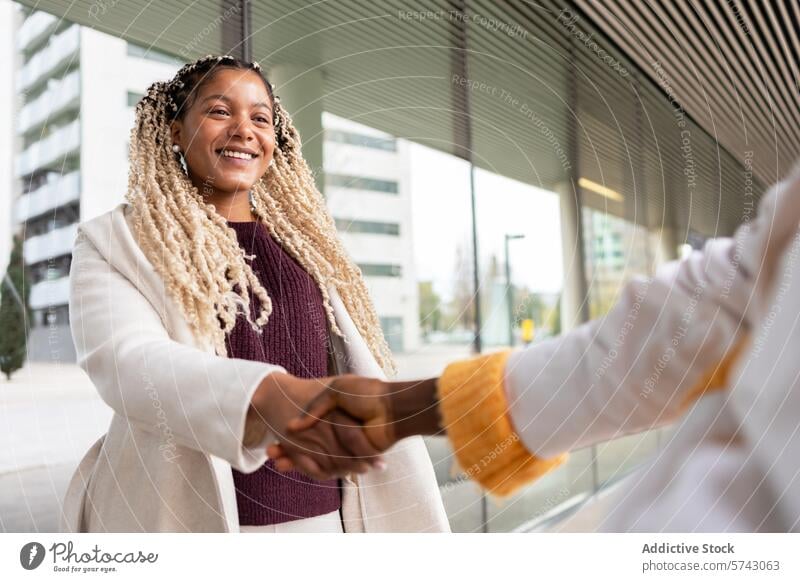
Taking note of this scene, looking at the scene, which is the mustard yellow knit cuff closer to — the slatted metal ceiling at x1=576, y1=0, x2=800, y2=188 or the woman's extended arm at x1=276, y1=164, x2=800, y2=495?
the woman's extended arm at x1=276, y1=164, x2=800, y2=495

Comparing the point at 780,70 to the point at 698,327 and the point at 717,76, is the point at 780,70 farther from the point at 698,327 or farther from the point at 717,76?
the point at 698,327

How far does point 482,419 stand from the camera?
0.38 metres

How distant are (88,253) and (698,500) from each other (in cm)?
44

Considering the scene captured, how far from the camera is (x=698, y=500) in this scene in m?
0.25

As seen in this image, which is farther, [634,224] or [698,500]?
[634,224]

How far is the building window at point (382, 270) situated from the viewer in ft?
2.41

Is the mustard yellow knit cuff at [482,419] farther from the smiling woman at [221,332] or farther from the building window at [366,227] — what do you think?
the building window at [366,227]

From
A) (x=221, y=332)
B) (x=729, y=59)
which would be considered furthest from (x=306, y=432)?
(x=729, y=59)

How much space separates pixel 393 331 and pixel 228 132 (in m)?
0.25

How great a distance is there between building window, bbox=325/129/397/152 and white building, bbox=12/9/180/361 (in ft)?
0.70

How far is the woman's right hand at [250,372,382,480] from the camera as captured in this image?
445mm

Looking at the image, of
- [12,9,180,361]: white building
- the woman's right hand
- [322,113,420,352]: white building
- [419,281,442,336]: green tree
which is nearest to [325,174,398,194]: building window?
[322,113,420,352]: white building
